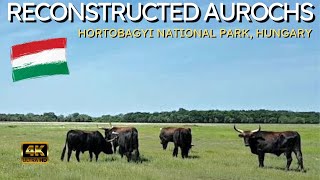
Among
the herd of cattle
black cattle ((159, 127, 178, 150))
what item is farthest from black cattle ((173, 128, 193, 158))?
the herd of cattle

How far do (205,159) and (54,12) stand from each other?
34.8 ft

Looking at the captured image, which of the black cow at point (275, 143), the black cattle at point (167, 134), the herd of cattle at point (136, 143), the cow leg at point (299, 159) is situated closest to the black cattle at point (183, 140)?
the black cattle at point (167, 134)

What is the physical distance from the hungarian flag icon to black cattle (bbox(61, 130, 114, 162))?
3.82 metres

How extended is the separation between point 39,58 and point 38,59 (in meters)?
0.07

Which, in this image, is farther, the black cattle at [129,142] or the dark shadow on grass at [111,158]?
the dark shadow on grass at [111,158]

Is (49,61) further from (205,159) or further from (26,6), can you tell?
(205,159)

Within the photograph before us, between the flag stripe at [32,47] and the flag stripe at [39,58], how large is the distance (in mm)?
163

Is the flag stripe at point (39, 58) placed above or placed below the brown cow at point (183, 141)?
above

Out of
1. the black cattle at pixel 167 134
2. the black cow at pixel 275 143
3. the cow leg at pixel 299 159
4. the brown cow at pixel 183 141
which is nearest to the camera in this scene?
the cow leg at pixel 299 159

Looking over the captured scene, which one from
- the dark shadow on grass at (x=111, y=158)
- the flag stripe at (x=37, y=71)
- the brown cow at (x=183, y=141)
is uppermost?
the flag stripe at (x=37, y=71)

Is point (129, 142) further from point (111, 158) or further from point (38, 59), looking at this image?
point (38, 59)

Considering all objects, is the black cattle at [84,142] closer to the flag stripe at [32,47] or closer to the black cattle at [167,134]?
the flag stripe at [32,47]

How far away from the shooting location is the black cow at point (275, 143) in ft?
70.3

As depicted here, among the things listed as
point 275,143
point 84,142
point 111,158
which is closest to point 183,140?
point 111,158
